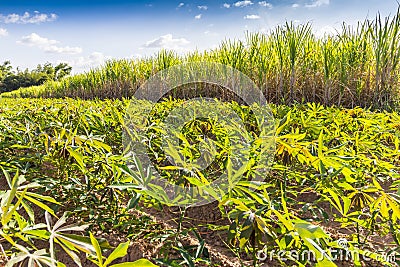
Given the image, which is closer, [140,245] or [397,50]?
[140,245]

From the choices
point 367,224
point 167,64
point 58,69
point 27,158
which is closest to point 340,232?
point 367,224

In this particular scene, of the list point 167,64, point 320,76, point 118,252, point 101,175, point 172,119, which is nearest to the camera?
point 118,252

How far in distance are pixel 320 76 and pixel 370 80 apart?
2.24 ft

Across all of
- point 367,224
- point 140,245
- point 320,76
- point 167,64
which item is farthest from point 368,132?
point 167,64

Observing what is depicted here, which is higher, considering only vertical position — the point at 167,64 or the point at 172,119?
the point at 167,64

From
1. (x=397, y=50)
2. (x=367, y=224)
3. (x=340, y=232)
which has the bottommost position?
(x=340, y=232)

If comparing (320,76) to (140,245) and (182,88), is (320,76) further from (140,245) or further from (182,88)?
(140,245)

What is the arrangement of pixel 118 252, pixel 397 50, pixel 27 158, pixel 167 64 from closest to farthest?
pixel 118 252, pixel 27 158, pixel 397 50, pixel 167 64

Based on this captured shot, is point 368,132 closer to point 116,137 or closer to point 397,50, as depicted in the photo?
point 116,137

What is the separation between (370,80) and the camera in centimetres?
447

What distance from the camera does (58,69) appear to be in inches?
1645

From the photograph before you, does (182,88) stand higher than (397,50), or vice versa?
(397,50)

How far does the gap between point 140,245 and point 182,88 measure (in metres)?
5.83

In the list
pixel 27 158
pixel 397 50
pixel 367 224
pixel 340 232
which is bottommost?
pixel 340 232
